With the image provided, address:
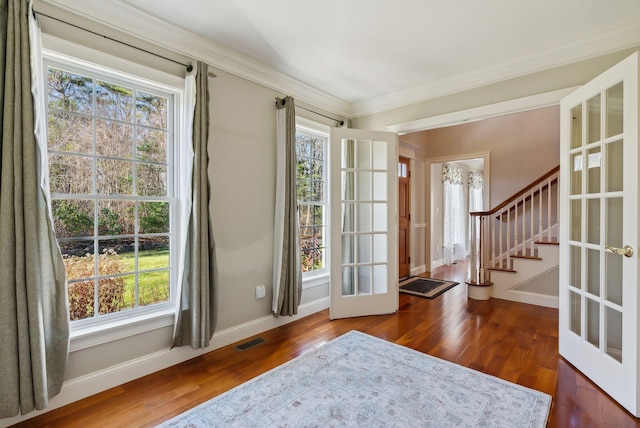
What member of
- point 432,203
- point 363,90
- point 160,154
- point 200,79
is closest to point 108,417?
point 160,154

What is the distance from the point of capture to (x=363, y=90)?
3.70m

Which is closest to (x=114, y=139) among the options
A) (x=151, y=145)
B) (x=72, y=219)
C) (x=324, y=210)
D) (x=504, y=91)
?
(x=151, y=145)

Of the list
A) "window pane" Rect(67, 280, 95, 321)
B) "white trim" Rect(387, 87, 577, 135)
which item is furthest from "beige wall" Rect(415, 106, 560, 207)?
"window pane" Rect(67, 280, 95, 321)

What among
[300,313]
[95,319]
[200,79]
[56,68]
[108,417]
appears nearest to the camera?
[108,417]

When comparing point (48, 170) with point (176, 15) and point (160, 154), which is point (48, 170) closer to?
point (160, 154)

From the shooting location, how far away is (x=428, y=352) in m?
2.66

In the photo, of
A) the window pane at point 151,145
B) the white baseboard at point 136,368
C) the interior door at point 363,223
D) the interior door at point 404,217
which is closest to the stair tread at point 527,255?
the interior door at point 404,217

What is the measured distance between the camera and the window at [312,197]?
3699 mm

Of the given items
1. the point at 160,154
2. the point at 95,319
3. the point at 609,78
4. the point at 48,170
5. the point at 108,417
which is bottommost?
the point at 108,417

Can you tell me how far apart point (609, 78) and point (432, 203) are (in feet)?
13.8

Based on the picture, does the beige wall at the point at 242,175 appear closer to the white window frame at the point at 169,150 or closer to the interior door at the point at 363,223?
the white window frame at the point at 169,150

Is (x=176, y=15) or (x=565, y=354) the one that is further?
(x=565, y=354)

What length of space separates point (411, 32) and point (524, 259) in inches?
133

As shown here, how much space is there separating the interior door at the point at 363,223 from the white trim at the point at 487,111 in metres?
0.24
